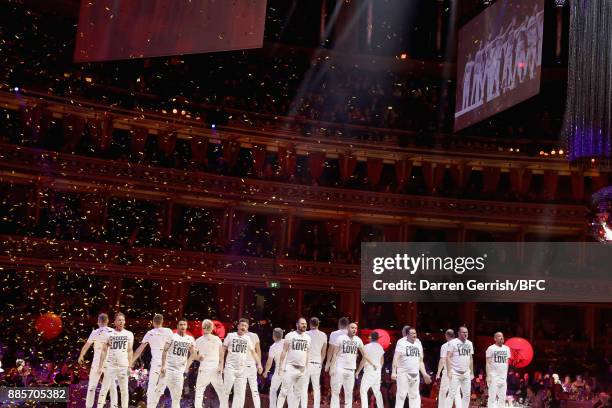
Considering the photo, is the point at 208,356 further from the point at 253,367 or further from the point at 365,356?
the point at 365,356

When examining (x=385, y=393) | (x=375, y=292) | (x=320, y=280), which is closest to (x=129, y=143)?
(x=320, y=280)

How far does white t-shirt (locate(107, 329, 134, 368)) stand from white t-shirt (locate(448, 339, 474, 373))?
20.7ft

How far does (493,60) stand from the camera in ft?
61.3

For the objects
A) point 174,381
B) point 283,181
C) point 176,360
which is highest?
point 283,181

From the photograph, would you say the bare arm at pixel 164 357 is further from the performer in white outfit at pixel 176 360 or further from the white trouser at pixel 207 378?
the white trouser at pixel 207 378

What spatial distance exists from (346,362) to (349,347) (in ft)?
1.09

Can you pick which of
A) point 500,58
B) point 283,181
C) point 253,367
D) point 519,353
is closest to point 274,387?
point 253,367

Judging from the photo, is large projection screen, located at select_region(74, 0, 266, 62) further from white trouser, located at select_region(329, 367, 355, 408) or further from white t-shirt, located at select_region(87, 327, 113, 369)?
white trouser, located at select_region(329, 367, 355, 408)

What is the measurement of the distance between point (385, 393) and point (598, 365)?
9.28 m

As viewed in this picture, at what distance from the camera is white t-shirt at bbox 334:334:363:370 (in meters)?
15.3

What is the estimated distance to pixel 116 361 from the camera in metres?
14.9
